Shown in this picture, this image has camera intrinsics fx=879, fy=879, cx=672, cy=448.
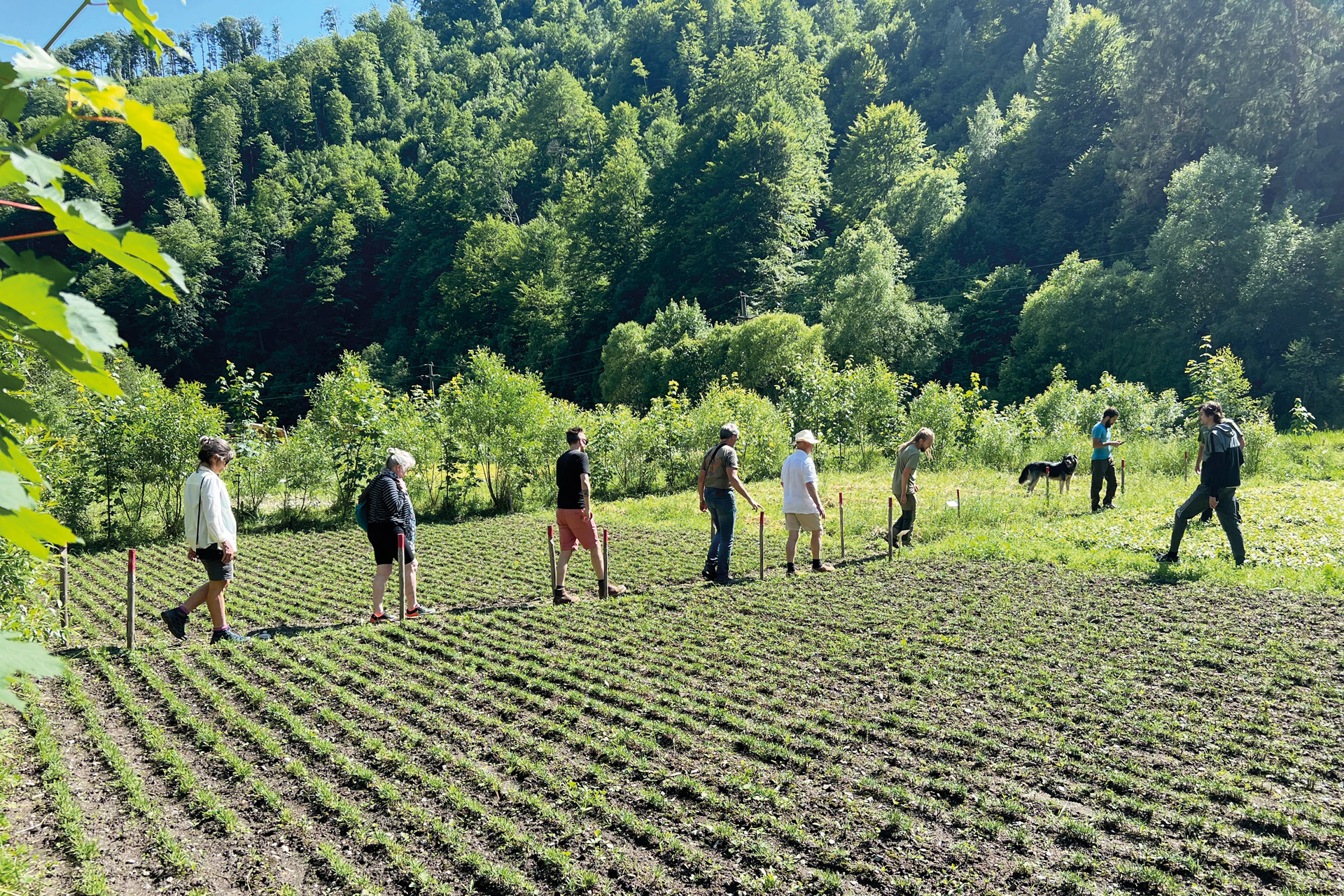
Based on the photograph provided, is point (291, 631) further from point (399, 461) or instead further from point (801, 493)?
point (801, 493)

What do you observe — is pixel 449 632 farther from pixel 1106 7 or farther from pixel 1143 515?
pixel 1106 7

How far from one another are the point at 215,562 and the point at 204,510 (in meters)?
0.57

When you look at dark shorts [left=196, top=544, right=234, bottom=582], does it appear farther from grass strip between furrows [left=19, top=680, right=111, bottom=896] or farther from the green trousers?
the green trousers

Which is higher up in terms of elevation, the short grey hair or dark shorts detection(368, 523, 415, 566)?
the short grey hair

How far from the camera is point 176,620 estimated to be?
9.17 meters

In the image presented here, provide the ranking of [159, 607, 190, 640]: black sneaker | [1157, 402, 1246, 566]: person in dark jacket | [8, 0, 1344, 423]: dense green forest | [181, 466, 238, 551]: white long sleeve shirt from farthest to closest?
[8, 0, 1344, 423]: dense green forest < [1157, 402, 1246, 566]: person in dark jacket < [159, 607, 190, 640]: black sneaker < [181, 466, 238, 551]: white long sleeve shirt

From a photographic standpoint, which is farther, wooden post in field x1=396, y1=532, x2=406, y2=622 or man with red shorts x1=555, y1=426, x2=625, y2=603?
man with red shorts x1=555, y1=426, x2=625, y2=603

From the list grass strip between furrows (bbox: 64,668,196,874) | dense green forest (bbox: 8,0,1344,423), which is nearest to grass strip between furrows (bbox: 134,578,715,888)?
grass strip between furrows (bbox: 64,668,196,874)

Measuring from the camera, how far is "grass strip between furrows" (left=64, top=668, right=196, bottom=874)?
476 cm

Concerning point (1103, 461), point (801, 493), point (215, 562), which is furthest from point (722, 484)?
point (1103, 461)

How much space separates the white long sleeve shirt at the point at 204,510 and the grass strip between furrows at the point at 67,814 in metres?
2.19

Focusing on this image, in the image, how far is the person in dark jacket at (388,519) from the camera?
9.94m

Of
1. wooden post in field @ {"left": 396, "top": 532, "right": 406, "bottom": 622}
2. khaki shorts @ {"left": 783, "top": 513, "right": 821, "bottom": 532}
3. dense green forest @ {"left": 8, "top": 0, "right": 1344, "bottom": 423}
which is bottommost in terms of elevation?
wooden post in field @ {"left": 396, "top": 532, "right": 406, "bottom": 622}

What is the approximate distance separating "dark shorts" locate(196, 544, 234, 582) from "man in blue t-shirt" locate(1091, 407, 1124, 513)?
1417 centimetres
